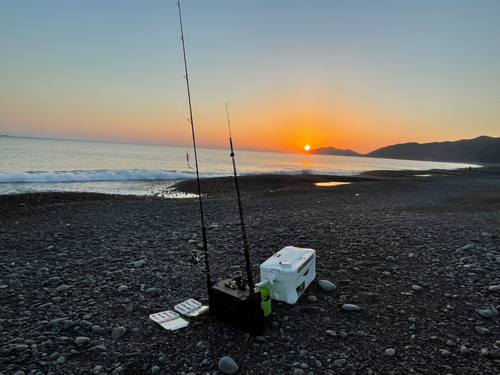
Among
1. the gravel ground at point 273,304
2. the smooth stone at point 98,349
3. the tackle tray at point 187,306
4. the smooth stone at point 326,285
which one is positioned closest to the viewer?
the gravel ground at point 273,304

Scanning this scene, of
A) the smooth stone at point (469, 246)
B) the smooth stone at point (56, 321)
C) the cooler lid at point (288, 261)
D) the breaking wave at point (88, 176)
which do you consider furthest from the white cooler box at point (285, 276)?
the breaking wave at point (88, 176)

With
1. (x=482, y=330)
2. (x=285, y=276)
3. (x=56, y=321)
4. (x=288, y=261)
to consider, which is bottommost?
(x=482, y=330)

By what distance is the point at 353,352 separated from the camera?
3.23m

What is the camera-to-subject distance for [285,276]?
409 cm

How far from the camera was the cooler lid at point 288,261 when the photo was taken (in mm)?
4066

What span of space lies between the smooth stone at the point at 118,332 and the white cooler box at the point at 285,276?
6.52 ft

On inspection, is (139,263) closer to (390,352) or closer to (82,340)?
(82,340)

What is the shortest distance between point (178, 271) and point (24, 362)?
2.75 metres

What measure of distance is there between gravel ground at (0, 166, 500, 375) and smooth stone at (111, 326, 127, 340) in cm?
1

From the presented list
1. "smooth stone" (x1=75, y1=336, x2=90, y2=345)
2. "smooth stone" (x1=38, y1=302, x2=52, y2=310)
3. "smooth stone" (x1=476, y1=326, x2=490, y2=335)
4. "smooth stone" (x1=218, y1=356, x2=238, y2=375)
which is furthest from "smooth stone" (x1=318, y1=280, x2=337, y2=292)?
"smooth stone" (x1=38, y1=302, x2=52, y2=310)

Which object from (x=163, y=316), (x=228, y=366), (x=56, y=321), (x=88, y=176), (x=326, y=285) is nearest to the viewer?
(x=228, y=366)

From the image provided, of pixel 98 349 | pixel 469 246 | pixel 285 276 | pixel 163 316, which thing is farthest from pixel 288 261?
pixel 469 246

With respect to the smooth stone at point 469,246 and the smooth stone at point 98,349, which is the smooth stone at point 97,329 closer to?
the smooth stone at point 98,349

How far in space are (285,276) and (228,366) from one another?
1497mm
